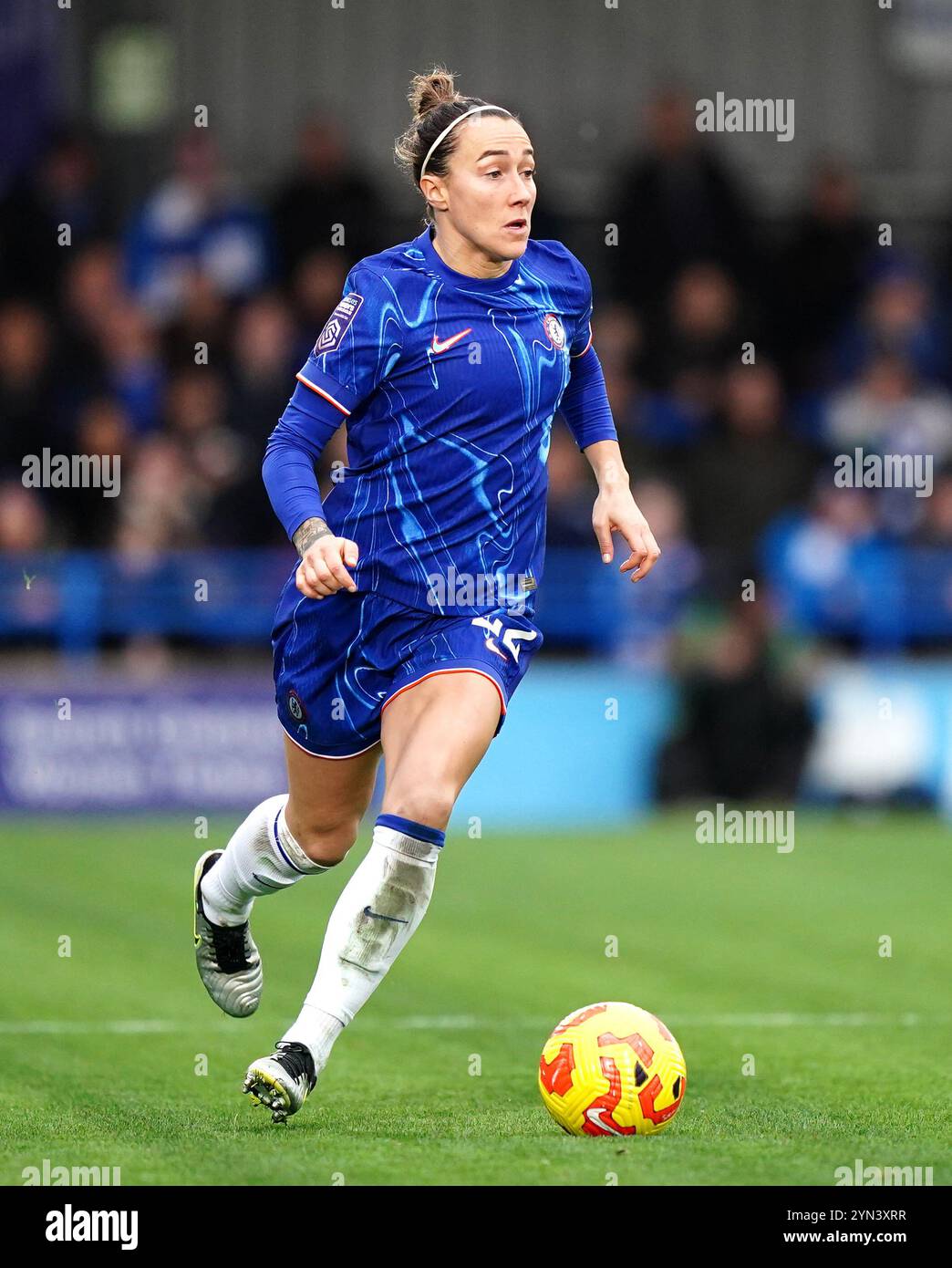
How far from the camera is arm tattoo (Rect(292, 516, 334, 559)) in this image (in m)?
5.96

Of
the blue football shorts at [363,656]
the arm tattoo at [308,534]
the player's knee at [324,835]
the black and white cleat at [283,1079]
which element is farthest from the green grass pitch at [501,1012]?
the arm tattoo at [308,534]

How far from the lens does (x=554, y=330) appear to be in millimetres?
6516

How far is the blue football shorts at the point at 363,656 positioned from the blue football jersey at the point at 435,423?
0.06 meters

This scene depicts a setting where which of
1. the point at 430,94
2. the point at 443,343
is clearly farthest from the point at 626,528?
the point at 430,94

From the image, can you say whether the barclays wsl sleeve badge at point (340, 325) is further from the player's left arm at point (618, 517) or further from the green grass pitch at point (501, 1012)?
the green grass pitch at point (501, 1012)

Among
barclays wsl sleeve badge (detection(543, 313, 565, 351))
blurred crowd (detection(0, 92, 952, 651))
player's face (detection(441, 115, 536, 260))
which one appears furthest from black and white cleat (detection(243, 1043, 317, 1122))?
blurred crowd (detection(0, 92, 952, 651))

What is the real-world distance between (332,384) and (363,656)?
750mm

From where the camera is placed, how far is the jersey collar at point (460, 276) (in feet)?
20.9

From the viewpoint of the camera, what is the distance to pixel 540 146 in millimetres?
19484

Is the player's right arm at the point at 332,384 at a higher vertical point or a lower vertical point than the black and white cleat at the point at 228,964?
higher

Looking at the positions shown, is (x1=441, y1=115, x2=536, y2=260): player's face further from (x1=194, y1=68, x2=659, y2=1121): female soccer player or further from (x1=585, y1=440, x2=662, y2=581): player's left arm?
(x1=585, y1=440, x2=662, y2=581): player's left arm

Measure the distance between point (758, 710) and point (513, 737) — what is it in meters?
1.68

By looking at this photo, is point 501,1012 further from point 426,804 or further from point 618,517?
point 426,804
